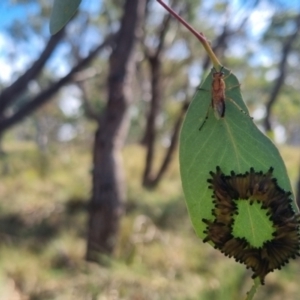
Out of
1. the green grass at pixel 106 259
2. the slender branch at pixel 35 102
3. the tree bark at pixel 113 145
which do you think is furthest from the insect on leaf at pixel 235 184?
the slender branch at pixel 35 102

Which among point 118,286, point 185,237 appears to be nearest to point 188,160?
point 118,286

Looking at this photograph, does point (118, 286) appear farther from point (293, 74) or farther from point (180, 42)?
point (293, 74)

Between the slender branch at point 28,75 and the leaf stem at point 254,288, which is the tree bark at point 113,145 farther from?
the leaf stem at point 254,288

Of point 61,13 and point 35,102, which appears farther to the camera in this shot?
point 35,102

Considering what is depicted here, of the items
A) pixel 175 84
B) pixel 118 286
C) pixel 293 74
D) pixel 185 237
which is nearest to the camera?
pixel 118 286

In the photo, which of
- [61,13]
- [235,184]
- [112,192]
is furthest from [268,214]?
[112,192]

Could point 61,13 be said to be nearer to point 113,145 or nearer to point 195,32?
point 195,32
